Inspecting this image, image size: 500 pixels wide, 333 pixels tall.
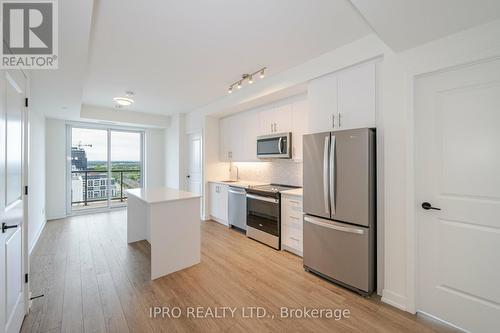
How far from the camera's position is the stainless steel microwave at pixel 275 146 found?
11.7 ft

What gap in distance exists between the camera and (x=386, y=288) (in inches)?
84.2

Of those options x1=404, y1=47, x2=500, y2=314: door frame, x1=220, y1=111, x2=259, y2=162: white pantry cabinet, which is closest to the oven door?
x1=220, y1=111, x2=259, y2=162: white pantry cabinet

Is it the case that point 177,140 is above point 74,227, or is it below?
above

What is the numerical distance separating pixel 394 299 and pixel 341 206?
0.95m

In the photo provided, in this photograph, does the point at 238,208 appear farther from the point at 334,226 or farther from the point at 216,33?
the point at 216,33

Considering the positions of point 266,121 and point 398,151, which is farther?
point 266,121

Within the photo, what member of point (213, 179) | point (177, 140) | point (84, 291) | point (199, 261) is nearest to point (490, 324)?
point (199, 261)

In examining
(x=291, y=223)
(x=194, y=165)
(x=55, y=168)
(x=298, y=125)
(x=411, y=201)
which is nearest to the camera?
(x=411, y=201)

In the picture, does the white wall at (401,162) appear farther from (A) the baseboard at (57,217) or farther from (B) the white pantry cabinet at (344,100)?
(A) the baseboard at (57,217)

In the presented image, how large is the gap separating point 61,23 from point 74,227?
14.5 ft

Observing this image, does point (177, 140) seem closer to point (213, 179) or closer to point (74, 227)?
point (213, 179)

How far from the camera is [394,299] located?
2.07 meters

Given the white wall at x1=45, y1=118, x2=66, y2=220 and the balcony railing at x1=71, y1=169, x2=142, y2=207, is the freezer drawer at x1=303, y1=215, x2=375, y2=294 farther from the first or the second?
the white wall at x1=45, y1=118, x2=66, y2=220

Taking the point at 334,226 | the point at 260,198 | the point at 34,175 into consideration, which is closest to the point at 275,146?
the point at 260,198
